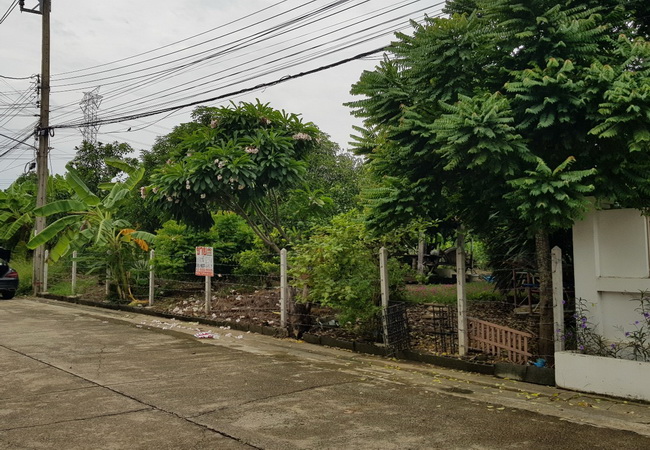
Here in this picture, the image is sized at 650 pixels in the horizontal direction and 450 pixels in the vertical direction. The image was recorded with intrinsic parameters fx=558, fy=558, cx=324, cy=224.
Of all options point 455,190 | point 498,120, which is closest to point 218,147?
point 455,190

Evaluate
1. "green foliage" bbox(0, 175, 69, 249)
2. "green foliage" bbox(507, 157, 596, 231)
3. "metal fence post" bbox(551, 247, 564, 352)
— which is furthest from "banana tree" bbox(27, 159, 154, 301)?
"green foliage" bbox(507, 157, 596, 231)

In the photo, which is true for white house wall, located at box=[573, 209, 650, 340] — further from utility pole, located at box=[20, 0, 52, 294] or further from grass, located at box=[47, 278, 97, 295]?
utility pole, located at box=[20, 0, 52, 294]

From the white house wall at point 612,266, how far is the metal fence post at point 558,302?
23 centimetres

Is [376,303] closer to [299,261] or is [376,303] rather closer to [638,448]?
[299,261]

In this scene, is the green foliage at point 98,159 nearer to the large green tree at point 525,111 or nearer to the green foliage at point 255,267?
the green foliage at point 255,267

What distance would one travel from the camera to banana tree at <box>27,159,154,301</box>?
15016 millimetres

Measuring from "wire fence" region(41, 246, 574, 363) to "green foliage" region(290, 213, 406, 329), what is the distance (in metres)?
0.31

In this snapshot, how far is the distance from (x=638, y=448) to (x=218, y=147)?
9.75 meters

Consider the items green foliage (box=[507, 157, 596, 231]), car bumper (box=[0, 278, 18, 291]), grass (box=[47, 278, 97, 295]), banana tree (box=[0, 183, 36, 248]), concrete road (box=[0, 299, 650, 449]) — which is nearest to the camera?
concrete road (box=[0, 299, 650, 449])

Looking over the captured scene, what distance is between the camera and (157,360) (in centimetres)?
809

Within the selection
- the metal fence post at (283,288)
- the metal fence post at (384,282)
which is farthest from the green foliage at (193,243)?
the metal fence post at (384,282)

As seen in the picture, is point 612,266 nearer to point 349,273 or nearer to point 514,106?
point 514,106

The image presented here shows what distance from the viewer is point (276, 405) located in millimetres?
5594

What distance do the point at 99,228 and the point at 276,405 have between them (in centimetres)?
1090
